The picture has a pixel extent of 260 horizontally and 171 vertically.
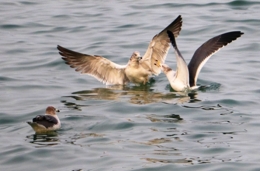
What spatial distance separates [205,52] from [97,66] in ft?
7.45

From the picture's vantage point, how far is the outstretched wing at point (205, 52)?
13664 mm

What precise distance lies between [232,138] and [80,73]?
516 centimetres

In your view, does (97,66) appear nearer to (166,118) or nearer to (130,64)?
(130,64)

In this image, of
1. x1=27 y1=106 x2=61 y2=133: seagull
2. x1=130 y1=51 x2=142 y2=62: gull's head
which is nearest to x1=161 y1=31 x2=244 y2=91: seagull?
x1=130 y1=51 x2=142 y2=62: gull's head

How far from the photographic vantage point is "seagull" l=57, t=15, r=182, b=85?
A: 14.4m

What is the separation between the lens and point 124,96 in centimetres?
1363

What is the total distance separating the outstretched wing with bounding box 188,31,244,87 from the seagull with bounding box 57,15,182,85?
2.83 feet

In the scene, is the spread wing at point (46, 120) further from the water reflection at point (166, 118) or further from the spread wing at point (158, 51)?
the spread wing at point (158, 51)

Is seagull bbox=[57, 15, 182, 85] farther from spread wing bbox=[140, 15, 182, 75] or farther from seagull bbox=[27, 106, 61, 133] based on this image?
seagull bbox=[27, 106, 61, 133]

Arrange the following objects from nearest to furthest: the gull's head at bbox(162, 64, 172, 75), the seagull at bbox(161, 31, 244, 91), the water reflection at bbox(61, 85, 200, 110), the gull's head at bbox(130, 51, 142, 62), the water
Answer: the water → the water reflection at bbox(61, 85, 200, 110) → the seagull at bbox(161, 31, 244, 91) → the gull's head at bbox(162, 64, 172, 75) → the gull's head at bbox(130, 51, 142, 62)

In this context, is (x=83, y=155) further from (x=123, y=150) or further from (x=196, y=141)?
(x=196, y=141)

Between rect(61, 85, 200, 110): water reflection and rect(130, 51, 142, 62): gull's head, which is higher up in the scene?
rect(130, 51, 142, 62): gull's head

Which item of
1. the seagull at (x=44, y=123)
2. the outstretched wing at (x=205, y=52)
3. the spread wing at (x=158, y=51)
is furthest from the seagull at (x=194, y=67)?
the seagull at (x=44, y=123)

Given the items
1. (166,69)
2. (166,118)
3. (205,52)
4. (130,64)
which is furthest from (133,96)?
(166,118)
